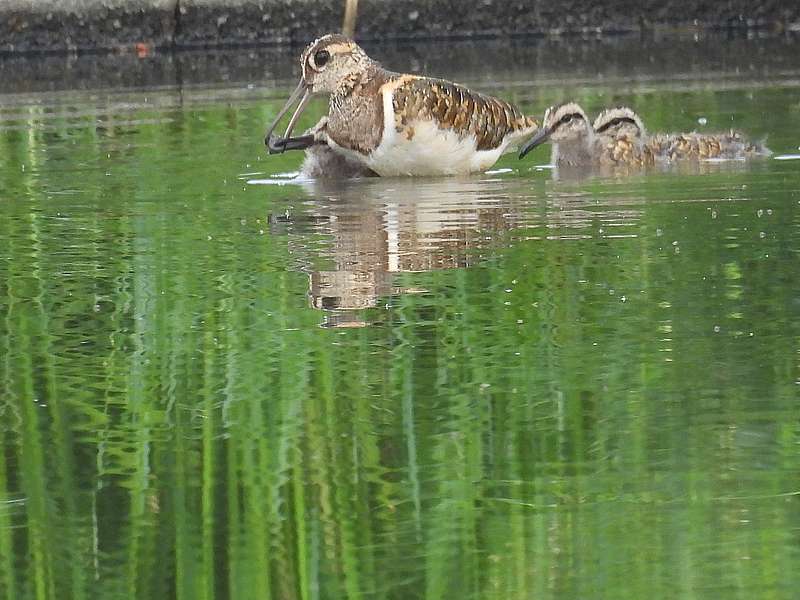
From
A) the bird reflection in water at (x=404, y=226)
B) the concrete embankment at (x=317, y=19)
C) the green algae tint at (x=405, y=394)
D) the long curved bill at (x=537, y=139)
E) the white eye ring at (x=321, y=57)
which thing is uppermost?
the concrete embankment at (x=317, y=19)

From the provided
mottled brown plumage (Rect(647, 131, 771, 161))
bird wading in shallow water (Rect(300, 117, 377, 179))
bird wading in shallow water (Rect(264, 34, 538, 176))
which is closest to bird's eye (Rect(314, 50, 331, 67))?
bird wading in shallow water (Rect(264, 34, 538, 176))

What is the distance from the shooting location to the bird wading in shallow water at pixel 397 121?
34.7 feet

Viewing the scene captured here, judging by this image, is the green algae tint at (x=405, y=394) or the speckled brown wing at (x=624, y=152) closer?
the green algae tint at (x=405, y=394)

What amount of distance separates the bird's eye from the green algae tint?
1.45 metres

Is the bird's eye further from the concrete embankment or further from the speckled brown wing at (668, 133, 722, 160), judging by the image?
the concrete embankment

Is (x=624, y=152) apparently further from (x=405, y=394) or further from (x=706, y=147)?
(x=405, y=394)

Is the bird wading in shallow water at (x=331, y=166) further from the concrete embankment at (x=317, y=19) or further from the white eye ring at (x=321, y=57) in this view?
the concrete embankment at (x=317, y=19)

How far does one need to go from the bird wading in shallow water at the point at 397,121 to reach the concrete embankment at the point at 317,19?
10.6 metres

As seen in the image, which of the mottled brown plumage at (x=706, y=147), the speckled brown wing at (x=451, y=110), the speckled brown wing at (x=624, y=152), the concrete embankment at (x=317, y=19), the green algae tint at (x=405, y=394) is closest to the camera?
the green algae tint at (x=405, y=394)

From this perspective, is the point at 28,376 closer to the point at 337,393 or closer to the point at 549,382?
the point at 337,393

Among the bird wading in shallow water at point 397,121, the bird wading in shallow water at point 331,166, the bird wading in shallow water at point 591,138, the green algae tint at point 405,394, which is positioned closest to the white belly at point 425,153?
the bird wading in shallow water at point 397,121

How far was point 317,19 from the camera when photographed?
72.0 ft

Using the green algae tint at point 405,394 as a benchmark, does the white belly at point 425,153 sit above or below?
above

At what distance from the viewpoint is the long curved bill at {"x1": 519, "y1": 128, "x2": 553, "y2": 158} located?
11586 millimetres
